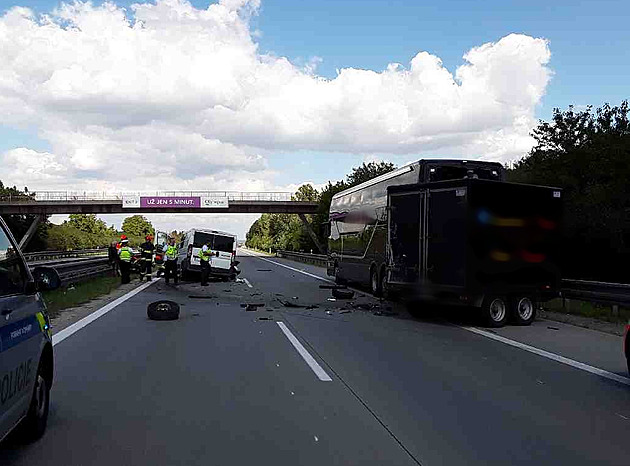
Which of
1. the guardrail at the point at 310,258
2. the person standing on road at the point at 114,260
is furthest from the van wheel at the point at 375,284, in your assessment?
the guardrail at the point at 310,258

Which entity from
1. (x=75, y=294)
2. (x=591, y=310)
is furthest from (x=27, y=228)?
(x=591, y=310)

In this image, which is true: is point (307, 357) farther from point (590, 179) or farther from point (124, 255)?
point (590, 179)

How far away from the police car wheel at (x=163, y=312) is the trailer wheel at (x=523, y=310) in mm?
7369

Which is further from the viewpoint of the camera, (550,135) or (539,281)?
(550,135)

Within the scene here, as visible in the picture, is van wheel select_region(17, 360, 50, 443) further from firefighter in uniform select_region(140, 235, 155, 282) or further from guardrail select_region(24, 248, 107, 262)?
guardrail select_region(24, 248, 107, 262)

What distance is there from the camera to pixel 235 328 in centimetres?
1369

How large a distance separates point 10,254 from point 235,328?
28.1ft

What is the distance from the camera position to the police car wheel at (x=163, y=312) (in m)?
14.9

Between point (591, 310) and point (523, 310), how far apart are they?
→ 3.04 meters

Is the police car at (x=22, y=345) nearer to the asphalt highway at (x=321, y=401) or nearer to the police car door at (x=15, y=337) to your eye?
the police car door at (x=15, y=337)

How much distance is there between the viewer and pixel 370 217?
74.0 ft

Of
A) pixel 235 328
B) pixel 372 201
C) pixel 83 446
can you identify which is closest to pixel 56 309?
pixel 235 328

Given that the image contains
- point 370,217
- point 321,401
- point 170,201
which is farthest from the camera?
point 170,201

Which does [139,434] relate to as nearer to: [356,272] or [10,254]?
[10,254]
